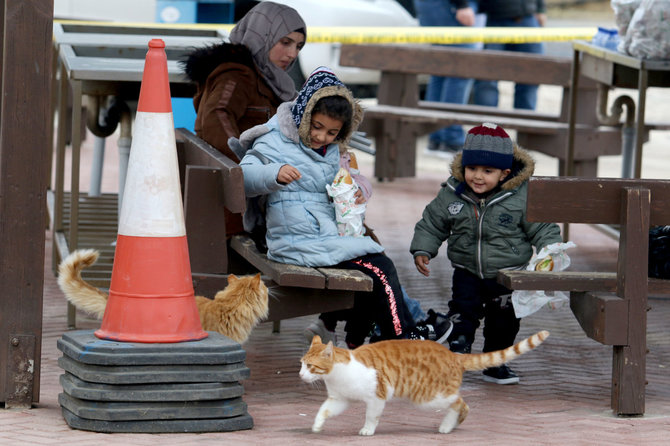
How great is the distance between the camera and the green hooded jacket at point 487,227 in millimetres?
5805

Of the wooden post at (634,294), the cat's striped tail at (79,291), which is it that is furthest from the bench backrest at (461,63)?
the cat's striped tail at (79,291)

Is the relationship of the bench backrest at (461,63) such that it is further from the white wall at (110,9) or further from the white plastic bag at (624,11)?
the white wall at (110,9)

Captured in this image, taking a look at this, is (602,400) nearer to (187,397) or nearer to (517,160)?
(517,160)

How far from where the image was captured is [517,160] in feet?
19.6

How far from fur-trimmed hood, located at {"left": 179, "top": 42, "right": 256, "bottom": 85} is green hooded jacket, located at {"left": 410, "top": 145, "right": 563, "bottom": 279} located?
124 cm

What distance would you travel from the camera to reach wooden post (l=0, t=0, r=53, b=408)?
4.77m

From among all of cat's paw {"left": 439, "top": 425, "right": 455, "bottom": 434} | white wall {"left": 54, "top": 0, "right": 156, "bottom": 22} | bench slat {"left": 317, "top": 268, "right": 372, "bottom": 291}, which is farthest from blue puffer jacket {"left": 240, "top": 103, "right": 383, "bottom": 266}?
white wall {"left": 54, "top": 0, "right": 156, "bottom": 22}

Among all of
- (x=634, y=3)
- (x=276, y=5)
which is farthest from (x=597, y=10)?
(x=276, y=5)

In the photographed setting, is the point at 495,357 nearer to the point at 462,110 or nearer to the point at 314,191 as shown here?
the point at 314,191

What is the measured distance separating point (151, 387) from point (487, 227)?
198 centimetres

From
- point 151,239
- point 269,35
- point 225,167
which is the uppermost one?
point 269,35

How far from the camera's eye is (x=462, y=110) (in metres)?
12.6

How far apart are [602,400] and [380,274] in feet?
3.77

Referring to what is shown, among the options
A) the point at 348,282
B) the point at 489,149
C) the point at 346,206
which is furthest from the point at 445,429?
the point at 489,149
